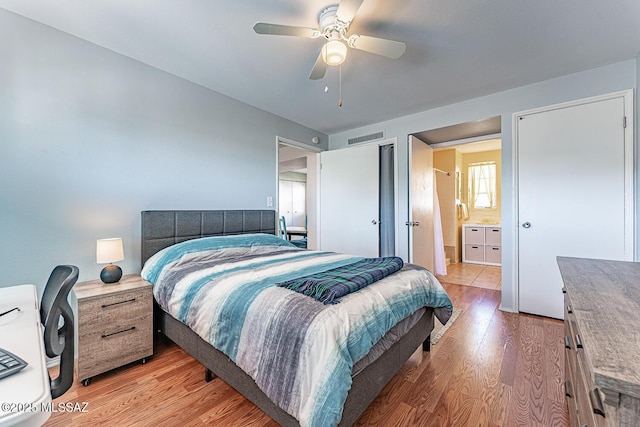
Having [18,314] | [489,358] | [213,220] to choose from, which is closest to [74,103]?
[213,220]

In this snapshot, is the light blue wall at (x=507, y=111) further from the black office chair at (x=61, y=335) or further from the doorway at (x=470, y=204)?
the black office chair at (x=61, y=335)

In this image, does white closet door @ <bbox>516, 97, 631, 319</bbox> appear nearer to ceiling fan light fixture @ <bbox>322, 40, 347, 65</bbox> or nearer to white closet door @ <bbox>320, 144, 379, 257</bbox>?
white closet door @ <bbox>320, 144, 379, 257</bbox>

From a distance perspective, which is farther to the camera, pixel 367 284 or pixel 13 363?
pixel 367 284

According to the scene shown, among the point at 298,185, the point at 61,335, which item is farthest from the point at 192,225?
the point at 298,185

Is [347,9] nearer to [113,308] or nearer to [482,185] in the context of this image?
[113,308]

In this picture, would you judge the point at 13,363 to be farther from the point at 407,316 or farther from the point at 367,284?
the point at 407,316

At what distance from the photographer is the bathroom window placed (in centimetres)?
575

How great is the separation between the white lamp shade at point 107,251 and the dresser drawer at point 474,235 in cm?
591

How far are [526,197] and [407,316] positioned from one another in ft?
7.34

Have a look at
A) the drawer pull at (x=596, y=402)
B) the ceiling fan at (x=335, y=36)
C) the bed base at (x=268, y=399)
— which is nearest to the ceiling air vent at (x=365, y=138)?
the ceiling fan at (x=335, y=36)

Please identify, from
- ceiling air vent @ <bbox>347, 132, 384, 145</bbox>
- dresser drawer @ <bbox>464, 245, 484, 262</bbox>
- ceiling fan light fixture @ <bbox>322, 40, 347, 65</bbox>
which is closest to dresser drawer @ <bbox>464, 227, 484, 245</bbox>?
dresser drawer @ <bbox>464, 245, 484, 262</bbox>

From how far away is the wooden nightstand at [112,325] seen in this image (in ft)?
5.63

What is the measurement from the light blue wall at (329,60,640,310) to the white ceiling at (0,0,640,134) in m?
0.12

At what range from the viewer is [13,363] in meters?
0.63
